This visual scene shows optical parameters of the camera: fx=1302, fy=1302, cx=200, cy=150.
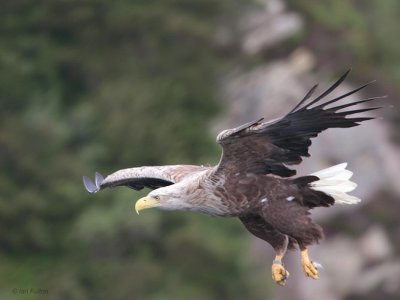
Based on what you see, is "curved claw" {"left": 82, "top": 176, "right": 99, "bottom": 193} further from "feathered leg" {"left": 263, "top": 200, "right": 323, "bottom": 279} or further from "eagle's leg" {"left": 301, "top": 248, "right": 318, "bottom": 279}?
"eagle's leg" {"left": 301, "top": 248, "right": 318, "bottom": 279}

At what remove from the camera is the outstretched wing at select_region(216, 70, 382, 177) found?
10297 millimetres

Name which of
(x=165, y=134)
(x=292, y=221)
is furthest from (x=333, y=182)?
(x=165, y=134)

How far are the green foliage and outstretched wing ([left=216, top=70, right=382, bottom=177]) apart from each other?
13.8 meters

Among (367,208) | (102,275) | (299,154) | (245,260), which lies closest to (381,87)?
(367,208)

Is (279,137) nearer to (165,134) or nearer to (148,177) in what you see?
(148,177)

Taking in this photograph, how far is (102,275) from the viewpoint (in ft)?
83.3

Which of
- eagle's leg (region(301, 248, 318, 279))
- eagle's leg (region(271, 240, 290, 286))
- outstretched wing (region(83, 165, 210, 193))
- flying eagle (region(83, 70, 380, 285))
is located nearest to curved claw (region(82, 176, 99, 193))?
outstretched wing (region(83, 165, 210, 193))

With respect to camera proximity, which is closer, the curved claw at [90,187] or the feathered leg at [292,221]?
the feathered leg at [292,221]

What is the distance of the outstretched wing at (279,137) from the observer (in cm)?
1030

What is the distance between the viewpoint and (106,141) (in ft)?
91.1

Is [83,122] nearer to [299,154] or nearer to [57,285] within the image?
[57,285]

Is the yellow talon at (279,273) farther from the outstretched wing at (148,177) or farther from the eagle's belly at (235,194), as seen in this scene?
the outstretched wing at (148,177)

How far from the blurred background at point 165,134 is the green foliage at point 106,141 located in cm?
4

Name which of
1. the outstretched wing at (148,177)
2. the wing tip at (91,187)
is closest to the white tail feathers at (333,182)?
the outstretched wing at (148,177)
